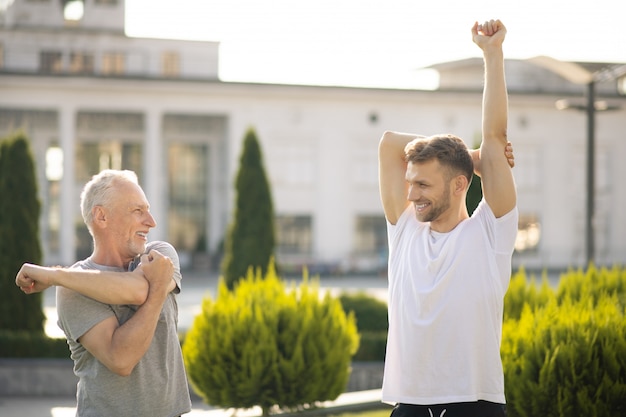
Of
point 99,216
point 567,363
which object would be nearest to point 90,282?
point 99,216

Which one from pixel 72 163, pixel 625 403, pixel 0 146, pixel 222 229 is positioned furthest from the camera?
pixel 222 229

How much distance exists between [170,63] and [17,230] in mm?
30758

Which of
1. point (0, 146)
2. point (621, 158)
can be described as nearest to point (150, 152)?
point (621, 158)

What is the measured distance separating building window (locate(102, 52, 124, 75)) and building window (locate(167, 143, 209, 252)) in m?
4.37

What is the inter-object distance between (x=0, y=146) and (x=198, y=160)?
30.2 metres

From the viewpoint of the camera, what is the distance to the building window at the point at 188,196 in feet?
150

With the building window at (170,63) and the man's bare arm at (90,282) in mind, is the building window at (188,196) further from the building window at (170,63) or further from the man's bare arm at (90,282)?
the man's bare arm at (90,282)

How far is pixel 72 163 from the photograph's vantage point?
41.5 metres

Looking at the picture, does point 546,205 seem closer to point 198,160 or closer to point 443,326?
point 198,160

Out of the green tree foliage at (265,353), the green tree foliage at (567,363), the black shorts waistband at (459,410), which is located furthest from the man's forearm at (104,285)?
the green tree foliage at (265,353)

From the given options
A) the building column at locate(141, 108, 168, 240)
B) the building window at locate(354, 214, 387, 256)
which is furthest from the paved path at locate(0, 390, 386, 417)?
the building window at locate(354, 214, 387, 256)

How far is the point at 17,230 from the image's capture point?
14.9 meters

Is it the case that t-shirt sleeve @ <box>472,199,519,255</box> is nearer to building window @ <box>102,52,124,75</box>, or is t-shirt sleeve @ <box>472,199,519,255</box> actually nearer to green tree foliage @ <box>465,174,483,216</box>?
green tree foliage @ <box>465,174,483,216</box>

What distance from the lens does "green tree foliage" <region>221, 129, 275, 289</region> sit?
18.0 metres
